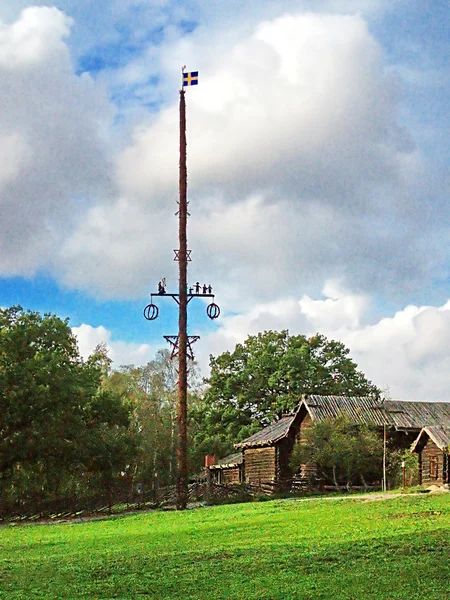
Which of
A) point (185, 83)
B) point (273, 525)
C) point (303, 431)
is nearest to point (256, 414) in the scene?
point (303, 431)

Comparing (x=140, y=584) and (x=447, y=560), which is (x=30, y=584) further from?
(x=447, y=560)

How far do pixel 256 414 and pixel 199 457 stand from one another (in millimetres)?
7079

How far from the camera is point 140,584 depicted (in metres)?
13.4

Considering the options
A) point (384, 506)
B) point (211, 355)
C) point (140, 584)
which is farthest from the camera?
point (211, 355)

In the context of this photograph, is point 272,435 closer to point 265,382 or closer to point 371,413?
point 371,413

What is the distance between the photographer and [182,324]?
36.8 m

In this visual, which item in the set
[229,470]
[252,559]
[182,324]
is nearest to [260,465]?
[229,470]

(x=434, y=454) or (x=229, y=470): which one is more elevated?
(x=434, y=454)

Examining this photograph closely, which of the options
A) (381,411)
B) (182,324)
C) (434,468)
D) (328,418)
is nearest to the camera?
(182,324)

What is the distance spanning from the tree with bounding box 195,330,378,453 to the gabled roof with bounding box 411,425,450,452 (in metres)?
27.1

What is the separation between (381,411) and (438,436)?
1030 cm

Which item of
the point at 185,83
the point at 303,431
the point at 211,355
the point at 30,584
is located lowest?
the point at 30,584

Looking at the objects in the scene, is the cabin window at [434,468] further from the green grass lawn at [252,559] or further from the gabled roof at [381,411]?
the green grass lawn at [252,559]

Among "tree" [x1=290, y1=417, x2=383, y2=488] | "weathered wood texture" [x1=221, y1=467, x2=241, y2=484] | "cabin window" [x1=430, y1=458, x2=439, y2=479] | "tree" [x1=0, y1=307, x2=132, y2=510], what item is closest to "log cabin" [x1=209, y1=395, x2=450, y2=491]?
"tree" [x1=290, y1=417, x2=383, y2=488]
